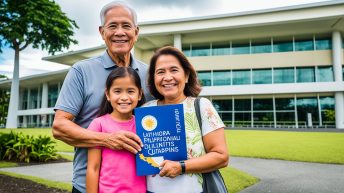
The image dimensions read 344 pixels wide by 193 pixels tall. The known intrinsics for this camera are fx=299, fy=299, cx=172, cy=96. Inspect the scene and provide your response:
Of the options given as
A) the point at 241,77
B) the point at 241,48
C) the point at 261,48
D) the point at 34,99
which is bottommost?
the point at 34,99

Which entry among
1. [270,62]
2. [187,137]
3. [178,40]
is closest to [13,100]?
[178,40]

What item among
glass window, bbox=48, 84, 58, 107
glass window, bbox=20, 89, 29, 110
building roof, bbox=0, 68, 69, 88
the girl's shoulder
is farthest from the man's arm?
glass window, bbox=20, 89, 29, 110

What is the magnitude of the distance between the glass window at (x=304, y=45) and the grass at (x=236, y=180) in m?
26.0

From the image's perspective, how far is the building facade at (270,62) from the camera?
27766mm

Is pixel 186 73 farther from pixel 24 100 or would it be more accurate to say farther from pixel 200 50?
pixel 24 100

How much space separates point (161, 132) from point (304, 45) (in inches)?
1242

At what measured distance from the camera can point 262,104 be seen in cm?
2994

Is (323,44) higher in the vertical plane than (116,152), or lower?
higher

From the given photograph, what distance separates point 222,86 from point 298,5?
1016 cm

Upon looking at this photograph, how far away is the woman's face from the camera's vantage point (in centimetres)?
220

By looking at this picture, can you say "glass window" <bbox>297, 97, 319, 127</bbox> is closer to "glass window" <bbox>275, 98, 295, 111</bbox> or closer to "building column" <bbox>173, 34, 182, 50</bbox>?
"glass window" <bbox>275, 98, 295, 111</bbox>

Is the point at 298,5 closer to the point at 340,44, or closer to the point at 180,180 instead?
the point at 340,44

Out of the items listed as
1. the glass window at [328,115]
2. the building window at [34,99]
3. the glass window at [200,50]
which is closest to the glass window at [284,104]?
the glass window at [328,115]

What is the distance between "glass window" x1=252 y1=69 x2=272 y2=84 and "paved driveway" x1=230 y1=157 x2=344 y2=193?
72.9ft
